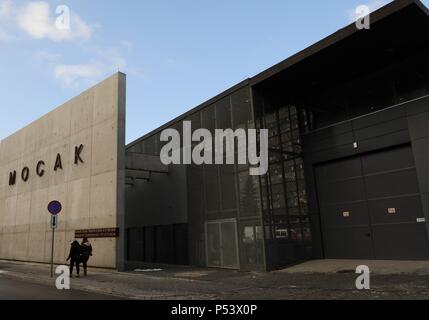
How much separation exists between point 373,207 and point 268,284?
6369mm

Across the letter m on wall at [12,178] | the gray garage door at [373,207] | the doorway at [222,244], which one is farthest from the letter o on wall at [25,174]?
the gray garage door at [373,207]

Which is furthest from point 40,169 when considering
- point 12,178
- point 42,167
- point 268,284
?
point 268,284

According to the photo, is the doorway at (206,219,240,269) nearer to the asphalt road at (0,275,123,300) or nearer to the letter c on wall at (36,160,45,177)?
the asphalt road at (0,275,123,300)

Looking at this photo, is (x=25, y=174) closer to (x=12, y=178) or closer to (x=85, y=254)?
(x=12, y=178)

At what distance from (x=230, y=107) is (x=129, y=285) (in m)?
9.32

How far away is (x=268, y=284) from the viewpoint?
A: 41.7ft

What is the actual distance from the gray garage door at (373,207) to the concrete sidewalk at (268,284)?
1.07 meters

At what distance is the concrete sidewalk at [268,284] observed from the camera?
10.1 m

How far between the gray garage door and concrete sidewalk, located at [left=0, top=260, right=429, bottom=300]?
1.07m

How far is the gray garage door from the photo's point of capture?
602 inches

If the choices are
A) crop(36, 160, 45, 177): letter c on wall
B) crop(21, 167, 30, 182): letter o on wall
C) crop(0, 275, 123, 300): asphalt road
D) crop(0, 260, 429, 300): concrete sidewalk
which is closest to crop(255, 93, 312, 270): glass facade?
crop(0, 260, 429, 300): concrete sidewalk
